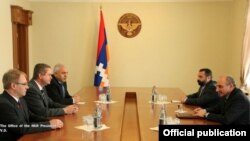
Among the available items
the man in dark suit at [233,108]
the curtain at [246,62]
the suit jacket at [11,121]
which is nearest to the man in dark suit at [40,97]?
the suit jacket at [11,121]

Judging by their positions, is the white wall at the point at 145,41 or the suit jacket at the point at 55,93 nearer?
the suit jacket at the point at 55,93

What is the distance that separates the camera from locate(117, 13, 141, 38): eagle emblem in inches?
262

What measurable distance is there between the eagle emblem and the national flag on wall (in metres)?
0.42

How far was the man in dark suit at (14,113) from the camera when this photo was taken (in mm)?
2381

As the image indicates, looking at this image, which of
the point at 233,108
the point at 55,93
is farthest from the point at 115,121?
the point at 55,93

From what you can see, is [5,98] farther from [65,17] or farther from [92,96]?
[65,17]

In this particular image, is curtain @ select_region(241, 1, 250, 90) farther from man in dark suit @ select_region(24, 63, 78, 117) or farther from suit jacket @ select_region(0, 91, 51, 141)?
suit jacket @ select_region(0, 91, 51, 141)

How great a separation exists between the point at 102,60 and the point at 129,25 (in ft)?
3.20

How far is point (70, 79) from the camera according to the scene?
6.86 metres

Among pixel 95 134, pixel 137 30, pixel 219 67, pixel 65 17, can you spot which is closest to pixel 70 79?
pixel 65 17

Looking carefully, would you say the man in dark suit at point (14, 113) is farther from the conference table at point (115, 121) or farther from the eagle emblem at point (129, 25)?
the eagle emblem at point (129, 25)

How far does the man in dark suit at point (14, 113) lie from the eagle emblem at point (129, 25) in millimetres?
4266

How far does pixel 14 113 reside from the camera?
7.91 feet

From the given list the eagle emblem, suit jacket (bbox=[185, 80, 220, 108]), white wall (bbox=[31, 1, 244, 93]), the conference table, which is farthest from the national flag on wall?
suit jacket (bbox=[185, 80, 220, 108])
